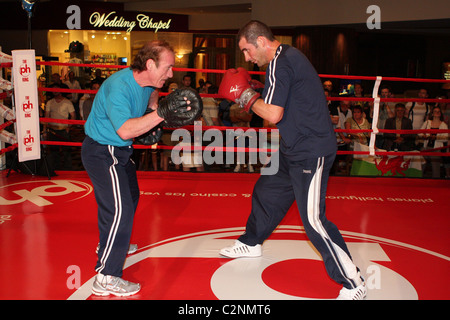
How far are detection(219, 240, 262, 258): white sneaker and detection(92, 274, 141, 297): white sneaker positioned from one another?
67 cm

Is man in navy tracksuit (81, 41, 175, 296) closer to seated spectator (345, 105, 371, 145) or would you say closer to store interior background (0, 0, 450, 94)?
seated spectator (345, 105, 371, 145)

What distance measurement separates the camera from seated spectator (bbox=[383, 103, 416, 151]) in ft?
18.5

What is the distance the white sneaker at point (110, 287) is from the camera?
2.31m

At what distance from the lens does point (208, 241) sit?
122 inches

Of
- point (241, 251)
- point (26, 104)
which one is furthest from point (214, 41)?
point (241, 251)

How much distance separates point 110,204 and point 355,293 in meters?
1.22

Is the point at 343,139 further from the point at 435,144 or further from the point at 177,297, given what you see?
the point at 177,297

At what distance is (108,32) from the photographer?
14039mm

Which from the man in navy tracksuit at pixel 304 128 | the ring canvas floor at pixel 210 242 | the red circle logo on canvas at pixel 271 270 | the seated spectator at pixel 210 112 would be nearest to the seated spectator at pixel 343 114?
the ring canvas floor at pixel 210 242

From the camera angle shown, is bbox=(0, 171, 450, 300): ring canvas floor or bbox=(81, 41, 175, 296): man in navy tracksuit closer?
bbox=(81, 41, 175, 296): man in navy tracksuit
